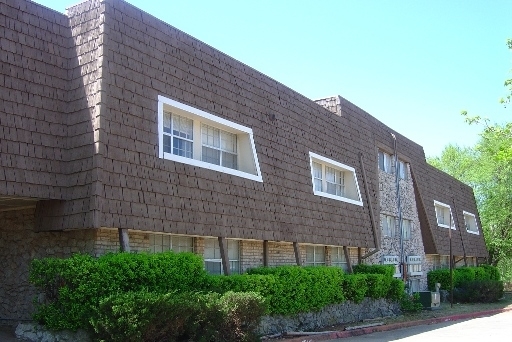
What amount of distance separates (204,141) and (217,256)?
2971mm

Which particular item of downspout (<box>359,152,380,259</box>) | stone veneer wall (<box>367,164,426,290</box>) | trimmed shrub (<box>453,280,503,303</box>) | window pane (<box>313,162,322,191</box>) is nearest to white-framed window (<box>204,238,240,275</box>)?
window pane (<box>313,162,322,191</box>)

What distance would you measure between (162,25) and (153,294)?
691 centimetres

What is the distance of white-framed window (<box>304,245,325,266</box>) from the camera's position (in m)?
20.2

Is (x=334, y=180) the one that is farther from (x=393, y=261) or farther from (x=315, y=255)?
(x=393, y=261)

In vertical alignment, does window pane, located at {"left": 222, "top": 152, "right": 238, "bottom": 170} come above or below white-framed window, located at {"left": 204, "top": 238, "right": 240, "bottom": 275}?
above

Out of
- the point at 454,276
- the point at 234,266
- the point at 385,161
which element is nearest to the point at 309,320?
the point at 234,266

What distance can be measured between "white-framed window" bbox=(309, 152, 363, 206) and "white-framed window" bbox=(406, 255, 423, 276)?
27.4 ft

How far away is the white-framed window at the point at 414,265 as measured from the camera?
30002 mm

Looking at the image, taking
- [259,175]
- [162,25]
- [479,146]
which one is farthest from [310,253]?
[479,146]

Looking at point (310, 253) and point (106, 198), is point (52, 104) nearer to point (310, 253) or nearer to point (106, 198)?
point (106, 198)

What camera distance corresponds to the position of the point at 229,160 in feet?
54.2

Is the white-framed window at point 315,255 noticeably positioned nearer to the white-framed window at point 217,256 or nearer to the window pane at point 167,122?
the white-framed window at point 217,256

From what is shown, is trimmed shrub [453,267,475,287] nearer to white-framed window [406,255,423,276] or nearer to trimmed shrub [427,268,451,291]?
trimmed shrub [427,268,451,291]

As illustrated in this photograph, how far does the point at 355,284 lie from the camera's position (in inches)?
773
